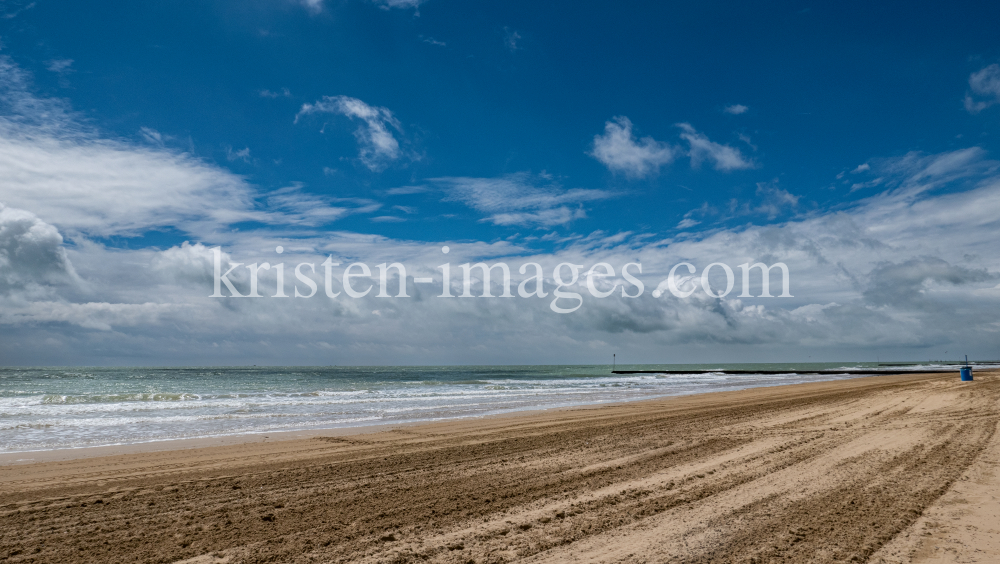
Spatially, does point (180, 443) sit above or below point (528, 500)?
below

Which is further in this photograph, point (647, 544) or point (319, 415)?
point (319, 415)

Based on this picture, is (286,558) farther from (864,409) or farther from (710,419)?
(864,409)

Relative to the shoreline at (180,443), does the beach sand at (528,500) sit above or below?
above

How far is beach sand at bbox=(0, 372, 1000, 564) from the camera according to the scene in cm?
496

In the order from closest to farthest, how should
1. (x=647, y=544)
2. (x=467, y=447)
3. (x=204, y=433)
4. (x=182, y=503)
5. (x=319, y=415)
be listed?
(x=647, y=544) < (x=182, y=503) < (x=467, y=447) < (x=204, y=433) < (x=319, y=415)

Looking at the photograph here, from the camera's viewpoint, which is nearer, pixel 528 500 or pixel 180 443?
pixel 528 500

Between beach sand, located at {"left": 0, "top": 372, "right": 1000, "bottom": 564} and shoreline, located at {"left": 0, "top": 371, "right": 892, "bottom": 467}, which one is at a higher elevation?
beach sand, located at {"left": 0, "top": 372, "right": 1000, "bottom": 564}

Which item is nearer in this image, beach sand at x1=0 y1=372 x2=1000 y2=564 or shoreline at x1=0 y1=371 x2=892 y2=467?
beach sand at x1=0 y1=372 x2=1000 y2=564

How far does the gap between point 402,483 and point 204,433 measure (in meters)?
10.3

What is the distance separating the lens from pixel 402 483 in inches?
305

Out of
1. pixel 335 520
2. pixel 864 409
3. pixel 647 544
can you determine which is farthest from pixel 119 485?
pixel 864 409

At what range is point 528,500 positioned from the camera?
6645 millimetres

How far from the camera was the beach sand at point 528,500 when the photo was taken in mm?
4961

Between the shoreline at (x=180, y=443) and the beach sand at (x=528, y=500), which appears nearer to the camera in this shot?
the beach sand at (x=528, y=500)
